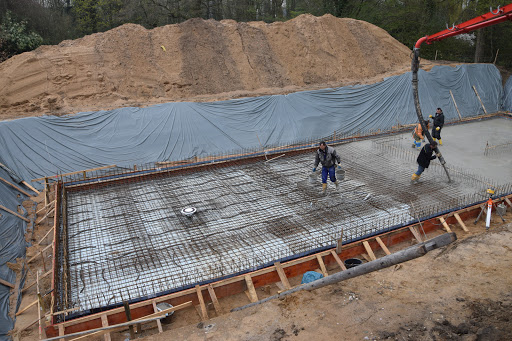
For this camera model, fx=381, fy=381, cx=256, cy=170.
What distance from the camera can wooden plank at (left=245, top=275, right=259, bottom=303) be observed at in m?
5.32

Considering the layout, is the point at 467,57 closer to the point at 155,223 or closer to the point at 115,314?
the point at 155,223

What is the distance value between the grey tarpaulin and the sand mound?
4402 mm

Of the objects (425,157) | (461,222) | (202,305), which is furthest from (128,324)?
(425,157)

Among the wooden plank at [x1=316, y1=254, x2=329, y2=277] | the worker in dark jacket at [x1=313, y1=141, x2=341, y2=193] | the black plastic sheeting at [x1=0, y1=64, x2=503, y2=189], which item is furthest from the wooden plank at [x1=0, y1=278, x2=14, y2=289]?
the worker in dark jacket at [x1=313, y1=141, x2=341, y2=193]

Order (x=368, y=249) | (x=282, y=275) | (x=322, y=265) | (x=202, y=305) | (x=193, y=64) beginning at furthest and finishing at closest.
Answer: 1. (x=193, y=64)
2. (x=368, y=249)
3. (x=322, y=265)
4. (x=282, y=275)
5. (x=202, y=305)

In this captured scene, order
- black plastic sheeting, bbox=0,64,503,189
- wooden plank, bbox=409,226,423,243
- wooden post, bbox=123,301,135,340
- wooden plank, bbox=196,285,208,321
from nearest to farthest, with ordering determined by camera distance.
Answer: wooden post, bbox=123,301,135,340, wooden plank, bbox=196,285,208,321, wooden plank, bbox=409,226,423,243, black plastic sheeting, bbox=0,64,503,189

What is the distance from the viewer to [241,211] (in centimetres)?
748

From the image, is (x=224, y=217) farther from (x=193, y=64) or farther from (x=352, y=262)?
(x=193, y=64)

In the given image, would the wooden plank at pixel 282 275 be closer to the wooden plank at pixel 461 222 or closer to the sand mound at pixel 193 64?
the wooden plank at pixel 461 222

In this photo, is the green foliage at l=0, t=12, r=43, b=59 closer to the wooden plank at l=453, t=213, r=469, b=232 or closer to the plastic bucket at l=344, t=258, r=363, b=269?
the plastic bucket at l=344, t=258, r=363, b=269

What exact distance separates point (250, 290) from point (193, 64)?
10.3 metres

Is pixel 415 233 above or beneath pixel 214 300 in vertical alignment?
above

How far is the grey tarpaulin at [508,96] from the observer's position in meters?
16.1

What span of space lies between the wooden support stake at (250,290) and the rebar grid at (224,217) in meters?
0.21
